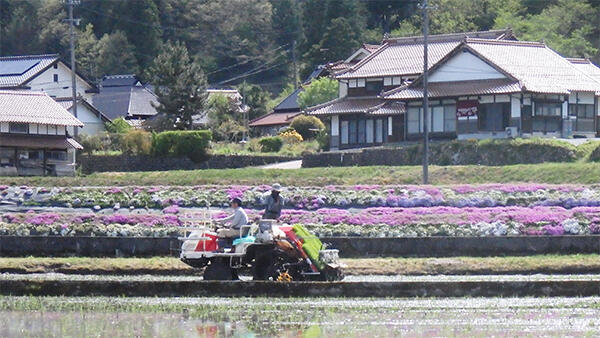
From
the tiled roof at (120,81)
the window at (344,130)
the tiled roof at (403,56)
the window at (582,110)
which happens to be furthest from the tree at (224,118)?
the window at (582,110)

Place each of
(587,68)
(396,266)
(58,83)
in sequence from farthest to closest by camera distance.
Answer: (58,83)
(587,68)
(396,266)

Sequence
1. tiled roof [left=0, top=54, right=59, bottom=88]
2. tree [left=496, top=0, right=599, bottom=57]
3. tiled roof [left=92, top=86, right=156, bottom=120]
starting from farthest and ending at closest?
tiled roof [left=92, top=86, right=156, bottom=120] < tree [left=496, top=0, right=599, bottom=57] < tiled roof [left=0, top=54, right=59, bottom=88]

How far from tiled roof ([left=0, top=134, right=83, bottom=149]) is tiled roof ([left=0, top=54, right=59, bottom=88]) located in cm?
1804

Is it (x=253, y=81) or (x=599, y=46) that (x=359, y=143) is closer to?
(x=599, y=46)

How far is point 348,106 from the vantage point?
6131 centimetres

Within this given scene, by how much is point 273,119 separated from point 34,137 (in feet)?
76.8

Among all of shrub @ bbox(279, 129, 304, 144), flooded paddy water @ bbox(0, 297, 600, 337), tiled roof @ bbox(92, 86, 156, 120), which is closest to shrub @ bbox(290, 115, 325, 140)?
shrub @ bbox(279, 129, 304, 144)

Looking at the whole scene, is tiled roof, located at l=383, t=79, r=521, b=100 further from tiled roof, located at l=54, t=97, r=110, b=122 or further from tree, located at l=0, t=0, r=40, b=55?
tree, located at l=0, t=0, r=40, b=55

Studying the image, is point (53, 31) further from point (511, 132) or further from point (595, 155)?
point (595, 155)

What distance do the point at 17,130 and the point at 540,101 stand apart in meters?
22.3

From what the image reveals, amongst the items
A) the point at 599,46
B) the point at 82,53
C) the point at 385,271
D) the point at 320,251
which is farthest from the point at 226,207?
the point at 82,53

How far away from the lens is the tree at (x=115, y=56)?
88625 millimetres

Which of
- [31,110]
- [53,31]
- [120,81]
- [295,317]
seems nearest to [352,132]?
[31,110]

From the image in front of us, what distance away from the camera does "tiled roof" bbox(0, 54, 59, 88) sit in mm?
73250
